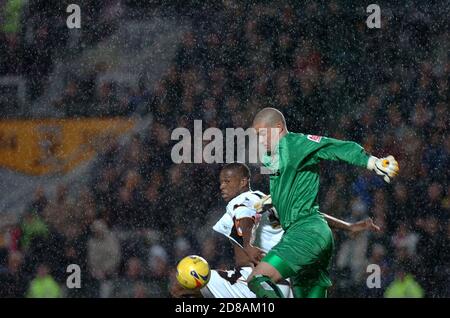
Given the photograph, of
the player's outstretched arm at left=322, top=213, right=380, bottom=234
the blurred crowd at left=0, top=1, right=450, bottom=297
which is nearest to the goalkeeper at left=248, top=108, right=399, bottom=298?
the player's outstretched arm at left=322, top=213, right=380, bottom=234

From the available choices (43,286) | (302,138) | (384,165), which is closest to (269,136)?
(302,138)

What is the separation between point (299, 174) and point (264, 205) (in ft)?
1.43

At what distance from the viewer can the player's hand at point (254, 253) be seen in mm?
8016

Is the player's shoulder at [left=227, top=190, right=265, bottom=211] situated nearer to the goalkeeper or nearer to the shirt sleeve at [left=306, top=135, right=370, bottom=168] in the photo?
the goalkeeper

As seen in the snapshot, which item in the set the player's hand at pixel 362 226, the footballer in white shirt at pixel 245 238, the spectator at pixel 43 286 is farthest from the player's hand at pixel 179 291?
the player's hand at pixel 362 226

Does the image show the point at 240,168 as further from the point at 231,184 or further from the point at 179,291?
the point at 179,291

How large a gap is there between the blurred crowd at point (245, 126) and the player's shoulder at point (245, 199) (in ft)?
1.08

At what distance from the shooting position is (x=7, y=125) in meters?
8.88

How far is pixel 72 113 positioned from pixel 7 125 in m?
0.57

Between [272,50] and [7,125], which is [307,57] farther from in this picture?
[7,125]

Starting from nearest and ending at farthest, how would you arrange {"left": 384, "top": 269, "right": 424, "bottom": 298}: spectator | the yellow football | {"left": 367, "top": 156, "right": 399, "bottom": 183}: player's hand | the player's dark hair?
{"left": 367, "top": 156, "right": 399, "bottom": 183}: player's hand
the yellow football
the player's dark hair
{"left": 384, "top": 269, "right": 424, "bottom": 298}: spectator

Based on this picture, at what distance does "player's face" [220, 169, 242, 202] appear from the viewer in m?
8.47

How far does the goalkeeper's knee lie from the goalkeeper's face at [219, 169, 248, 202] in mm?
1012

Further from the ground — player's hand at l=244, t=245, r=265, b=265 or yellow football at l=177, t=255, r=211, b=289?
player's hand at l=244, t=245, r=265, b=265
